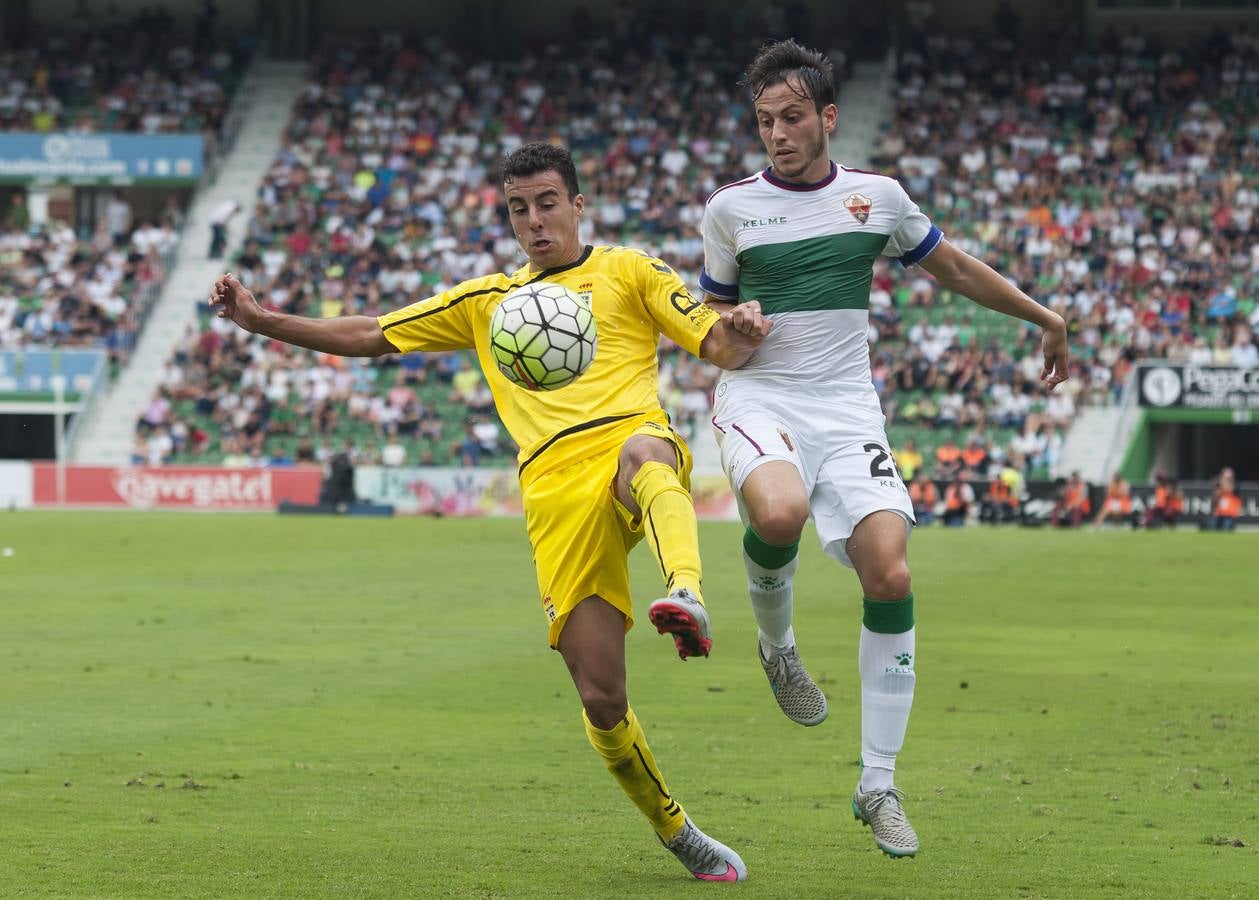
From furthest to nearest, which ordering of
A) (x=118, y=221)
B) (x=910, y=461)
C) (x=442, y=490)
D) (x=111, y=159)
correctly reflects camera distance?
(x=118, y=221)
(x=111, y=159)
(x=442, y=490)
(x=910, y=461)

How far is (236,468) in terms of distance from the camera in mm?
35375

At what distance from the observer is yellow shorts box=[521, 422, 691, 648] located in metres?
6.93

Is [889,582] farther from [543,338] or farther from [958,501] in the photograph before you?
[958,501]

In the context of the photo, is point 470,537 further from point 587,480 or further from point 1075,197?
point 587,480

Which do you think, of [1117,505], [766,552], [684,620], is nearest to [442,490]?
[1117,505]

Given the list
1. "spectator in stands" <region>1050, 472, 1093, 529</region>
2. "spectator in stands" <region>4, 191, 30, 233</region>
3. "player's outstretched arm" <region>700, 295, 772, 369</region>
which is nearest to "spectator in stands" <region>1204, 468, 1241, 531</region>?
"spectator in stands" <region>1050, 472, 1093, 529</region>

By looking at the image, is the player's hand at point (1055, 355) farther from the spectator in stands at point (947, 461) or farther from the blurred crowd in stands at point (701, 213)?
the spectator in stands at point (947, 461)

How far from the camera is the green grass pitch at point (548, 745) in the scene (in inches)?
282

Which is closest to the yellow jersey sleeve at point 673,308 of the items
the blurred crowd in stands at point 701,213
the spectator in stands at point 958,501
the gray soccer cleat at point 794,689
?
the gray soccer cleat at point 794,689

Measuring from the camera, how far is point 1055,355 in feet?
25.2

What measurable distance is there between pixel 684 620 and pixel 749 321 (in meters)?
1.45

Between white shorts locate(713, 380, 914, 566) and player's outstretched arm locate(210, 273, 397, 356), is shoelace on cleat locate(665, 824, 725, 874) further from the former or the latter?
player's outstretched arm locate(210, 273, 397, 356)

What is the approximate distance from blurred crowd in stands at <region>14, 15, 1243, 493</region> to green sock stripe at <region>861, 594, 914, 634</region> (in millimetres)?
25749

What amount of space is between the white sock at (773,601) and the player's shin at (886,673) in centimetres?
76
